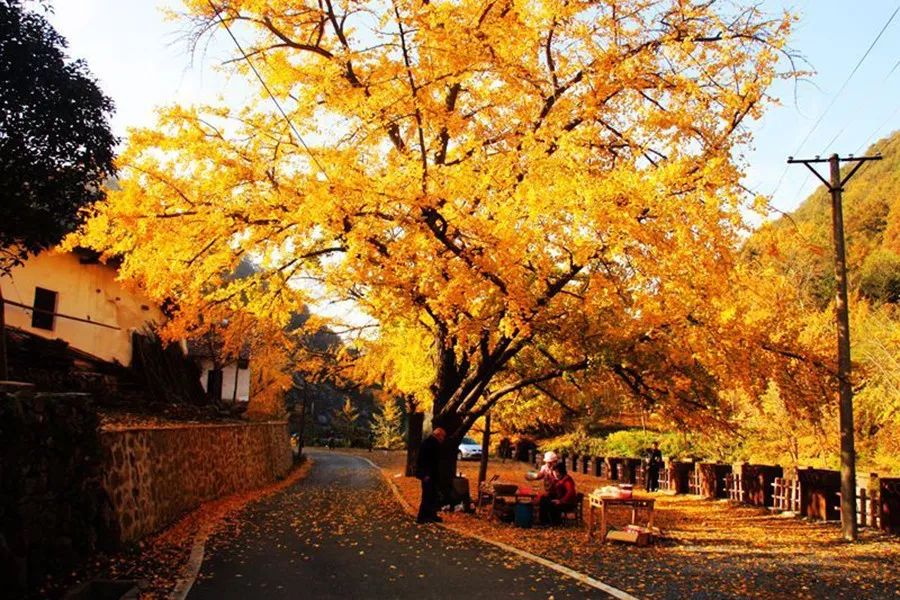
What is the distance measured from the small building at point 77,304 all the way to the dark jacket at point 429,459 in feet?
35.9

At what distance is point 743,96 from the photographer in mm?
13414

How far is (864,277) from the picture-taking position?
5062 cm

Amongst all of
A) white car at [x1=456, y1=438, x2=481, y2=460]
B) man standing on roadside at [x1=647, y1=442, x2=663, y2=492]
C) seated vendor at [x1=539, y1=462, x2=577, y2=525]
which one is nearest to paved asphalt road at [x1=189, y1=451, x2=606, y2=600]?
seated vendor at [x1=539, y1=462, x2=577, y2=525]

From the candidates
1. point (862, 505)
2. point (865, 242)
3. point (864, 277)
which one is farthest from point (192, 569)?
point (865, 242)

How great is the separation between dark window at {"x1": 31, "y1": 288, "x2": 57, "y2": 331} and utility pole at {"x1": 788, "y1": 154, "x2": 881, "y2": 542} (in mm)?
18013

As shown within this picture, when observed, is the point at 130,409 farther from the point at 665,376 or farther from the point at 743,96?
the point at 743,96

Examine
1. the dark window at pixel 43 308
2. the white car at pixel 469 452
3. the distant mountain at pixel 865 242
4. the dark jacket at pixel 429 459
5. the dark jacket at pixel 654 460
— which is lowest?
the white car at pixel 469 452

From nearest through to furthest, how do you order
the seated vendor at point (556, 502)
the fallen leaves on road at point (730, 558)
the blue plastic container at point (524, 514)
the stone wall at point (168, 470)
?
the fallen leaves on road at point (730, 558)
the stone wall at point (168, 470)
the blue plastic container at point (524, 514)
the seated vendor at point (556, 502)

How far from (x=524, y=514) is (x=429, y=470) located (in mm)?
2237

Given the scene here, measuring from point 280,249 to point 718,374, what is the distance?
336 inches

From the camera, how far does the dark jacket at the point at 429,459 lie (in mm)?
13148

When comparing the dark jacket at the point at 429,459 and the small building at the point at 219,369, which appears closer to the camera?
the dark jacket at the point at 429,459

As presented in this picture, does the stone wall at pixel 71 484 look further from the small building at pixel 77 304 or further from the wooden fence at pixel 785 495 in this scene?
the wooden fence at pixel 785 495

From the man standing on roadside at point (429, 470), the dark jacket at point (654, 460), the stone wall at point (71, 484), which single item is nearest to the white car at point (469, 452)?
the dark jacket at point (654, 460)
